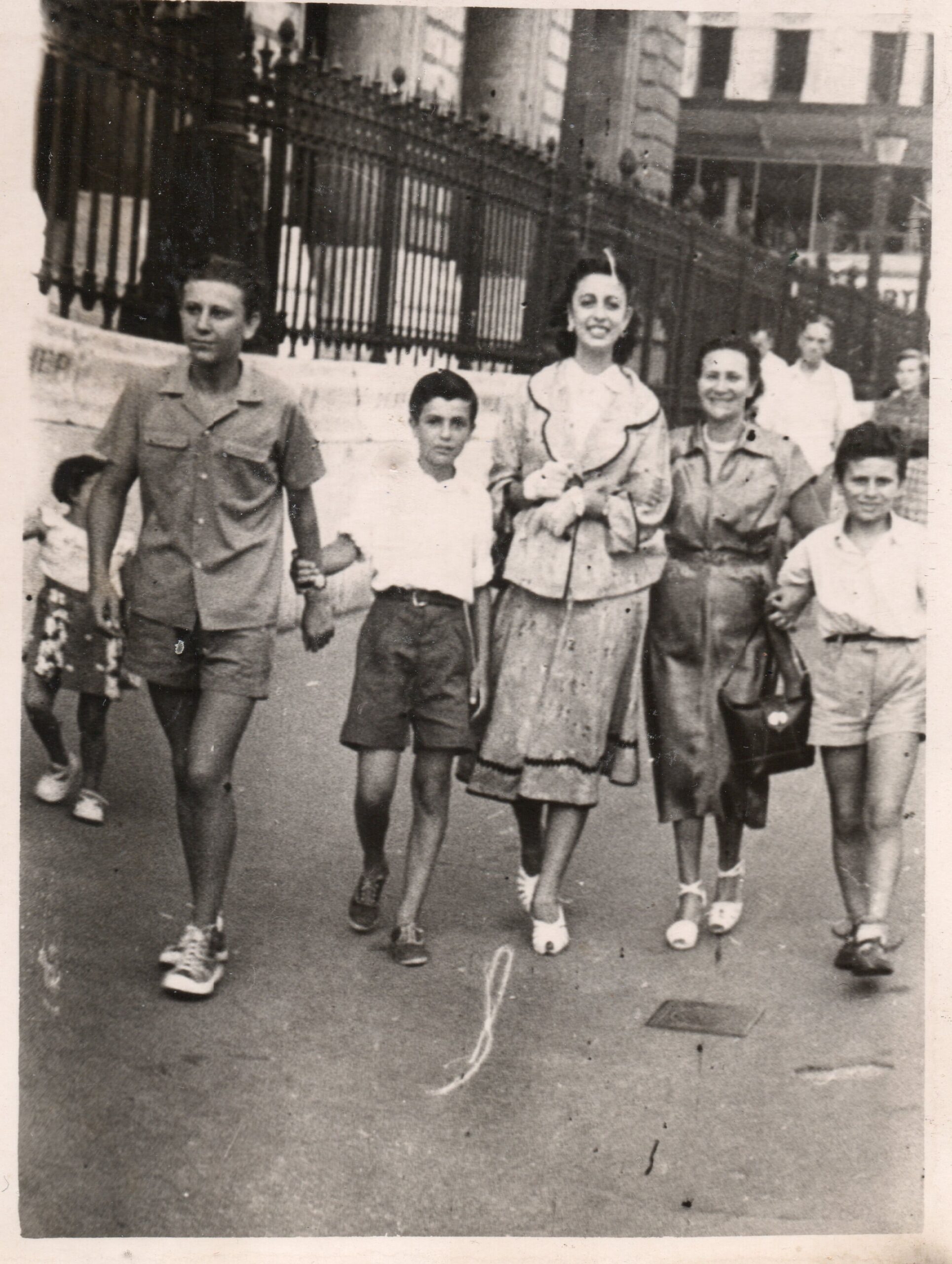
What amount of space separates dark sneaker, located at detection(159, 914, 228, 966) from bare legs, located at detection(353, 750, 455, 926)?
1.57ft

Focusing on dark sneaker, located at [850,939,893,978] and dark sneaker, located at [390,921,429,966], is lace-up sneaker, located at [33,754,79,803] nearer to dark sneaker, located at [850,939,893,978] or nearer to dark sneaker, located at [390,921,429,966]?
dark sneaker, located at [390,921,429,966]

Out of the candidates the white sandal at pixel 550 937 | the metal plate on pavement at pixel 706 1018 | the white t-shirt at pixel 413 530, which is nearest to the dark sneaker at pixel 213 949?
the white sandal at pixel 550 937

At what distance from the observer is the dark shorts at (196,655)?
12.3 ft

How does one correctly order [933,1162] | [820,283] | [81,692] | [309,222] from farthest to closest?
[820,283] < [309,222] < [81,692] < [933,1162]

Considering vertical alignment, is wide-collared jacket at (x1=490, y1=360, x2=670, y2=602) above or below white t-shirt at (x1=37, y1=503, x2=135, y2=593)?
above

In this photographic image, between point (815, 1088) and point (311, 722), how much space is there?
5.88 ft

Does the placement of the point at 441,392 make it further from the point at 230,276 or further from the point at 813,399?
the point at 813,399

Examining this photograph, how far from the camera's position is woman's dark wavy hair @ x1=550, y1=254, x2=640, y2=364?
417 centimetres

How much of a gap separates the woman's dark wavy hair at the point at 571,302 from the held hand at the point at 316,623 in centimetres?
106

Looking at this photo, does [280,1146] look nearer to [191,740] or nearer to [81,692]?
[191,740]

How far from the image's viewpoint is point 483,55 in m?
5.46

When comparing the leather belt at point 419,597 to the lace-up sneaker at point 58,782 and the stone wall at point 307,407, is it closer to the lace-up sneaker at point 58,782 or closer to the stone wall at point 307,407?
the stone wall at point 307,407

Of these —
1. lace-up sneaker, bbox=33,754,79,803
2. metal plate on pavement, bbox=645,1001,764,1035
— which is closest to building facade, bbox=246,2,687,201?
lace-up sneaker, bbox=33,754,79,803

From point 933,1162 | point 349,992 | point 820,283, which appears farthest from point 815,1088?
point 820,283
